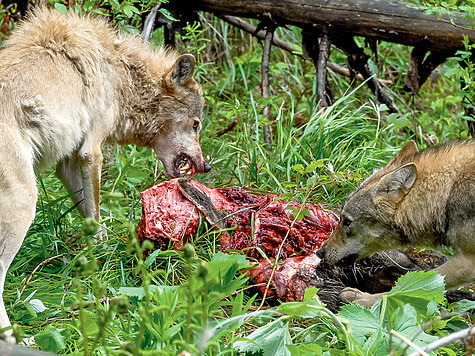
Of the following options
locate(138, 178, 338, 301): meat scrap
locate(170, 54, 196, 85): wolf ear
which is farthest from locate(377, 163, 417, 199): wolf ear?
locate(170, 54, 196, 85): wolf ear

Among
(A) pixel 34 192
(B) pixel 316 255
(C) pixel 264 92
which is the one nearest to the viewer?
(A) pixel 34 192

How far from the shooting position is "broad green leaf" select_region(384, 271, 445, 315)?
11.8 ft

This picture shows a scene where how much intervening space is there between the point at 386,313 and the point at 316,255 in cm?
102

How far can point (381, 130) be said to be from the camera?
22.4ft

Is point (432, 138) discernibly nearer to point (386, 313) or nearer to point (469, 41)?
point (469, 41)

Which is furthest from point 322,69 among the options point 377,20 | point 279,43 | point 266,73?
point 279,43

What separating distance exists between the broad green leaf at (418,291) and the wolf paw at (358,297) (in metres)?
0.52

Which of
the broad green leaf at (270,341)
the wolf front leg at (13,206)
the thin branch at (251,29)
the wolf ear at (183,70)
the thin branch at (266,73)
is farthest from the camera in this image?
the thin branch at (251,29)

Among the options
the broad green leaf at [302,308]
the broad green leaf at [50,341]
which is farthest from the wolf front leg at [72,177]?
the broad green leaf at [302,308]

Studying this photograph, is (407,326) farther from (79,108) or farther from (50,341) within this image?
(79,108)

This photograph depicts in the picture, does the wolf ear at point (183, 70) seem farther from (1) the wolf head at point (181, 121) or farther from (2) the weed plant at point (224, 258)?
(2) the weed plant at point (224, 258)

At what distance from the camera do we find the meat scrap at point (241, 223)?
4656 millimetres

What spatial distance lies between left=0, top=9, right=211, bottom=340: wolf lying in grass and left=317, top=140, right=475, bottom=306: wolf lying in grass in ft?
6.01

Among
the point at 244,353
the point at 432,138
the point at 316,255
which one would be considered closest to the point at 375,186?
the point at 316,255
